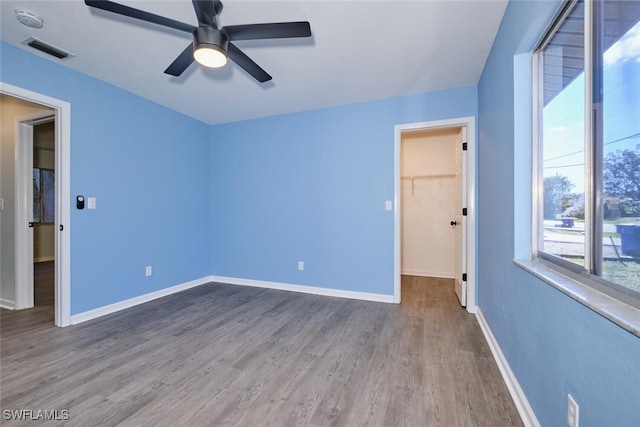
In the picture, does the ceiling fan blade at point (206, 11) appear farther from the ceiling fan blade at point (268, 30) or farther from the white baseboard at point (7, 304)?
the white baseboard at point (7, 304)

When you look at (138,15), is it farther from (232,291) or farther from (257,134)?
(232,291)

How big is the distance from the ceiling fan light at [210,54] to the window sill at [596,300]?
2040mm

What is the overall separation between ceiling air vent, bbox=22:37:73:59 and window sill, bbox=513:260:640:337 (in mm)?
3629

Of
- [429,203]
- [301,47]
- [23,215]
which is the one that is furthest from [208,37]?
[429,203]

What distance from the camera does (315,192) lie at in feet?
11.2

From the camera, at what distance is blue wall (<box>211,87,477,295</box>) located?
3072 millimetres

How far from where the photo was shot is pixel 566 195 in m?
1.18

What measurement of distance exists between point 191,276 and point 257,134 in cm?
223

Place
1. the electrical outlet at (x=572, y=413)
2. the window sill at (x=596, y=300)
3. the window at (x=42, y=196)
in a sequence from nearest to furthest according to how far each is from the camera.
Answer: the window sill at (x=596, y=300) < the electrical outlet at (x=572, y=413) < the window at (x=42, y=196)

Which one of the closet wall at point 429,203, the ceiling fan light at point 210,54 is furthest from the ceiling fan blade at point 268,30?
the closet wall at point 429,203

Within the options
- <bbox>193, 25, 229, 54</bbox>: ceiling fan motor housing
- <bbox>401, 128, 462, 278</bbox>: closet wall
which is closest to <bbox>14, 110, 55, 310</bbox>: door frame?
<bbox>193, 25, 229, 54</bbox>: ceiling fan motor housing

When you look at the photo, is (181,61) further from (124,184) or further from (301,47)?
(124,184)

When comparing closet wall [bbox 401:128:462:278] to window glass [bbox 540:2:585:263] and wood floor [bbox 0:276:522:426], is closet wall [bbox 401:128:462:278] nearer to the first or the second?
wood floor [bbox 0:276:522:426]

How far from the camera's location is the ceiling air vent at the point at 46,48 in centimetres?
203
